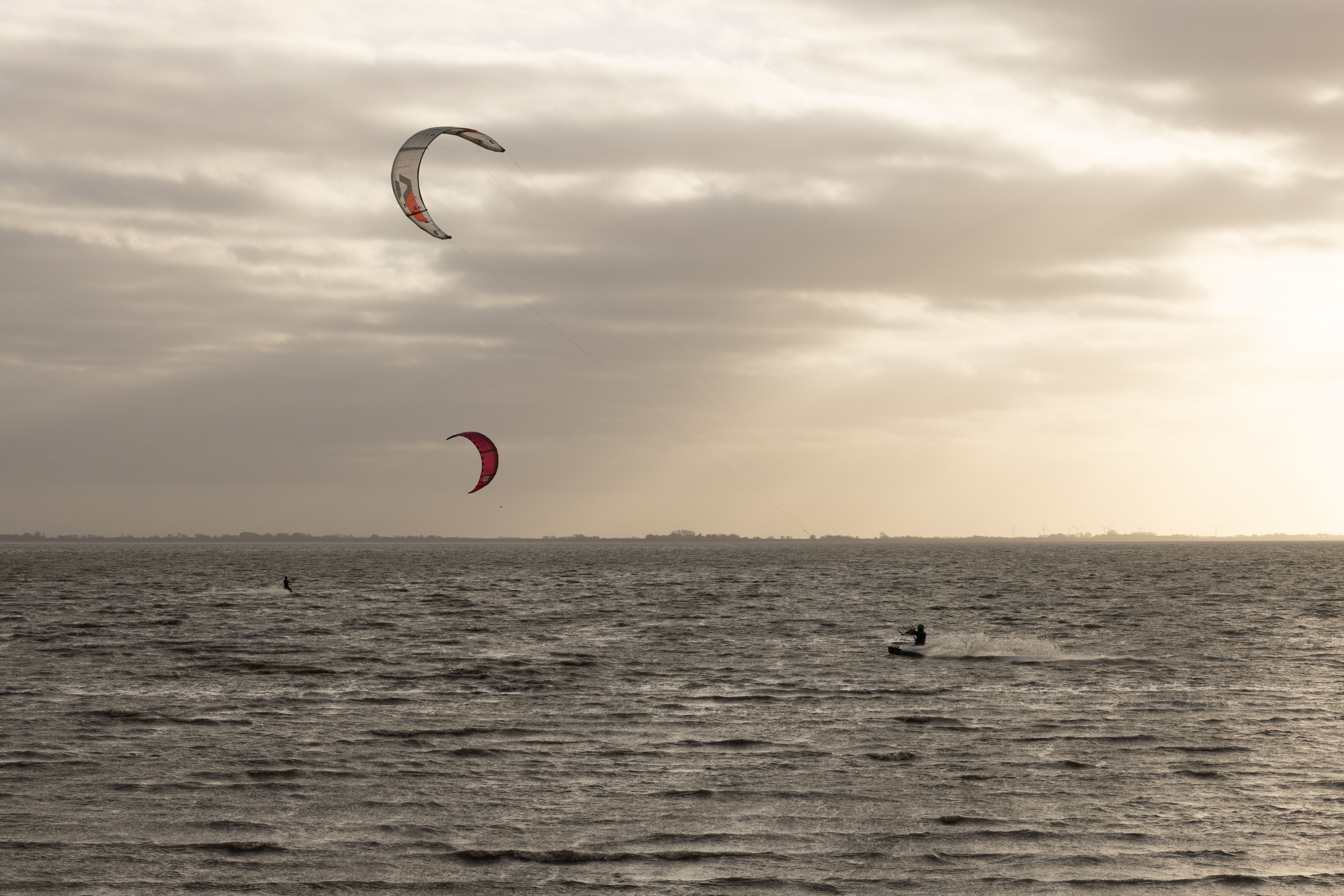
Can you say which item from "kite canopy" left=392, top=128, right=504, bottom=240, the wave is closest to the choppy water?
the wave

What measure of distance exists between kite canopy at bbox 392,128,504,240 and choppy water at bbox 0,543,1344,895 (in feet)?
46.8

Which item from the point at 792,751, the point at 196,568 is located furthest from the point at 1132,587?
the point at 196,568

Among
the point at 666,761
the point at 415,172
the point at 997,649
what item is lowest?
the point at 997,649

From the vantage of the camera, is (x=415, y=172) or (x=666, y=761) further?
(x=415, y=172)

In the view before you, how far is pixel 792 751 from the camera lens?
18.9 meters

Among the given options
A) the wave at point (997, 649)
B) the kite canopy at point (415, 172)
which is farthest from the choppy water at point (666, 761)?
the kite canopy at point (415, 172)

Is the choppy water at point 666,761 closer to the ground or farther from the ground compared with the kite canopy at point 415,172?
closer to the ground

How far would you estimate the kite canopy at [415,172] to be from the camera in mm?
37344

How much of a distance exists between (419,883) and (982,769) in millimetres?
9240

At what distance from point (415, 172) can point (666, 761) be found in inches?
1033

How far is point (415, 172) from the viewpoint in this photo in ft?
125

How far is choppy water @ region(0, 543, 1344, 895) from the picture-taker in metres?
12.7

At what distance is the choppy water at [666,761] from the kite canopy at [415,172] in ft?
46.8

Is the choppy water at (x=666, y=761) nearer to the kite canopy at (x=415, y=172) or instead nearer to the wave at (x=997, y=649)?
the wave at (x=997, y=649)
